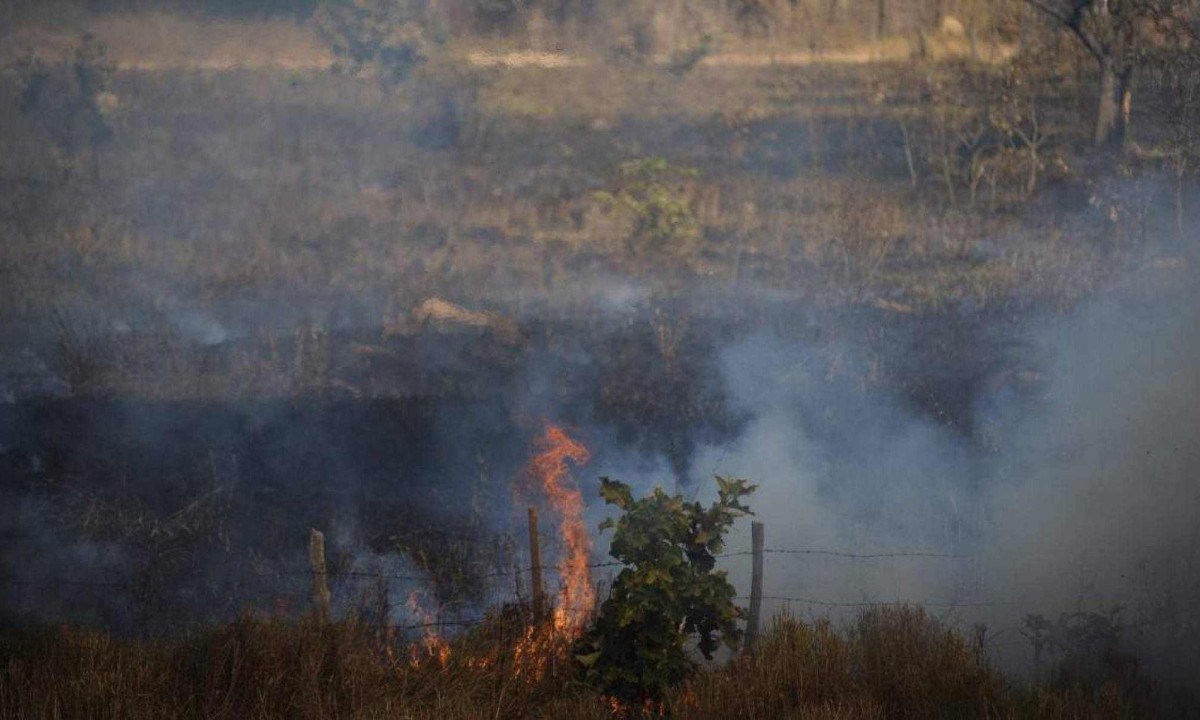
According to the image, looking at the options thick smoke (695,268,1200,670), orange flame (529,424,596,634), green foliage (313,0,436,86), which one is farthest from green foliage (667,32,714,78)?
orange flame (529,424,596,634)

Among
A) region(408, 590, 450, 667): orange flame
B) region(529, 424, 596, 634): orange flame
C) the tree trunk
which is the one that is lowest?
region(529, 424, 596, 634): orange flame

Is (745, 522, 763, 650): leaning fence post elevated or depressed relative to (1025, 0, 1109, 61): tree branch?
depressed

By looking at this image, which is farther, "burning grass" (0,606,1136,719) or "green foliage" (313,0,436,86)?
"green foliage" (313,0,436,86)

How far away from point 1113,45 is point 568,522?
16112 millimetres

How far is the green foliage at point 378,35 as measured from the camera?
82.2 feet

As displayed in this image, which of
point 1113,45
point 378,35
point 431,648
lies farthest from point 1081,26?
point 431,648

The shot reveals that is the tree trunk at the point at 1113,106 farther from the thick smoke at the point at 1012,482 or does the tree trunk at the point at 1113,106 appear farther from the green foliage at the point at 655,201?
the green foliage at the point at 655,201

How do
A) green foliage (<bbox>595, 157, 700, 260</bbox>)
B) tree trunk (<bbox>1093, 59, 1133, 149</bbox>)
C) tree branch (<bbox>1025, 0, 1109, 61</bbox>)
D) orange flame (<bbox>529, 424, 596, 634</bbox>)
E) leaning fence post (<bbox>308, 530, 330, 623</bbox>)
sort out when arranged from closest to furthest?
1. leaning fence post (<bbox>308, 530, 330, 623</bbox>)
2. orange flame (<bbox>529, 424, 596, 634</bbox>)
3. green foliage (<bbox>595, 157, 700, 260</bbox>)
4. tree trunk (<bbox>1093, 59, 1133, 149</bbox>)
5. tree branch (<bbox>1025, 0, 1109, 61</bbox>)

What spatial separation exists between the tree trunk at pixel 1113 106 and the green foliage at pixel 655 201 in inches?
290

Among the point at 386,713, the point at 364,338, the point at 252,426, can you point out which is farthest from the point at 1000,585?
the point at 364,338

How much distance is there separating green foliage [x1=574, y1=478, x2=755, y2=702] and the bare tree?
54.6 feet

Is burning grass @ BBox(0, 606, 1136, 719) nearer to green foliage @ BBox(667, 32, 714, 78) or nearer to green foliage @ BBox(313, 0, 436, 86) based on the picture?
green foliage @ BBox(313, 0, 436, 86)

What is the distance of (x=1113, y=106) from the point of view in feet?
75.8

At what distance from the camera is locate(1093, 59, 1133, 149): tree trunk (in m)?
22.7
